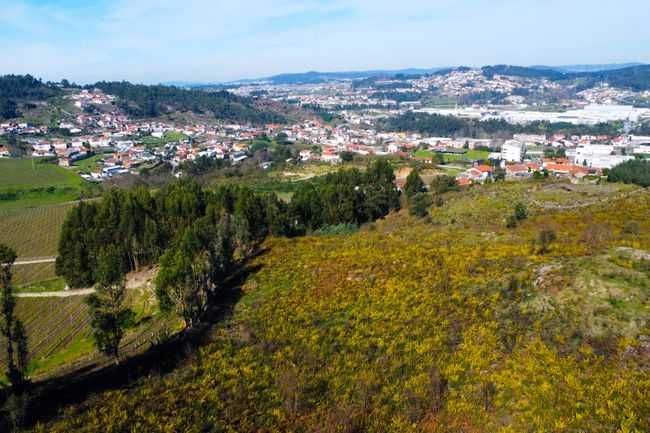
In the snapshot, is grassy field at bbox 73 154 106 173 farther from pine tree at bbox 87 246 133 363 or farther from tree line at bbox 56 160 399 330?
pine tree at bbox 87 246 133 363

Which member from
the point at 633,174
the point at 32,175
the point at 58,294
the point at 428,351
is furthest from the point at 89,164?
the point at 428,351

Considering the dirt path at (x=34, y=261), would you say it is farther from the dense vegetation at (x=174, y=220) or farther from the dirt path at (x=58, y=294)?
the dirt path at (x=58, y=294)

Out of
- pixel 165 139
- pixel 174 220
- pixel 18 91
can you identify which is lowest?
pixel 174 220

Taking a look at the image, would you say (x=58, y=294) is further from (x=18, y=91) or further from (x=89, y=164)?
(x=18, y=91)

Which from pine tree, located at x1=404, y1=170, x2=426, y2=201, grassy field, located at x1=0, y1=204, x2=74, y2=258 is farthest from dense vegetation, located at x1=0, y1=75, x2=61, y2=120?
pine tree, located at x1=404, y1=170, x2=426, y2=201

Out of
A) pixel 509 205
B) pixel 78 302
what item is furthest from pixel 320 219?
pixel 78 302
